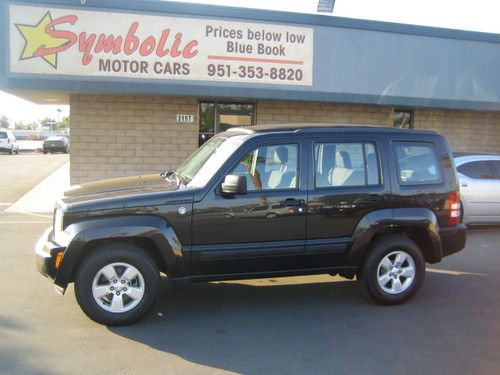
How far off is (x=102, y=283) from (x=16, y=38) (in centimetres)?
854

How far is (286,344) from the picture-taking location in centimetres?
460

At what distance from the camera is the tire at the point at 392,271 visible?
18.5 ft

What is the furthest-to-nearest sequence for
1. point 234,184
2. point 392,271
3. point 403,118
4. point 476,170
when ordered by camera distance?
point 403,118
point 476,170
point 392,271
point 234,184

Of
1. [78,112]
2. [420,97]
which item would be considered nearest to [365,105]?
[420,97]

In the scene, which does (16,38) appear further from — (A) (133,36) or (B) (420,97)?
(B) (420,97)

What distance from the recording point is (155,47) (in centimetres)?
1191

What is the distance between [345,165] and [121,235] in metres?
2.46

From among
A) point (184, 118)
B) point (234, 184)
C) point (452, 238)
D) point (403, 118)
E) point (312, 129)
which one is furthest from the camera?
point (403, 118)

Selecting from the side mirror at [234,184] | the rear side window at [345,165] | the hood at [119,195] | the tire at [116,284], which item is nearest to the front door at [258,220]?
the side mirror at [234,184]

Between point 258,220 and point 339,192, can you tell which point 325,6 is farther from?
point 258,220

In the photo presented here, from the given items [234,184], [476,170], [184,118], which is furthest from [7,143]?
[234,184]

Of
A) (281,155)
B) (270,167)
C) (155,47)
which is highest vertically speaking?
(155,47)

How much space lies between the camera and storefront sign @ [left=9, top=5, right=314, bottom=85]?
11.5 metres

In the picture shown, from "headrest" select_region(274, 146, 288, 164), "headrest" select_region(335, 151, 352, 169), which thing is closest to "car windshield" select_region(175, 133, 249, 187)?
"headrest" select_region(274, 146, 288, 164)
